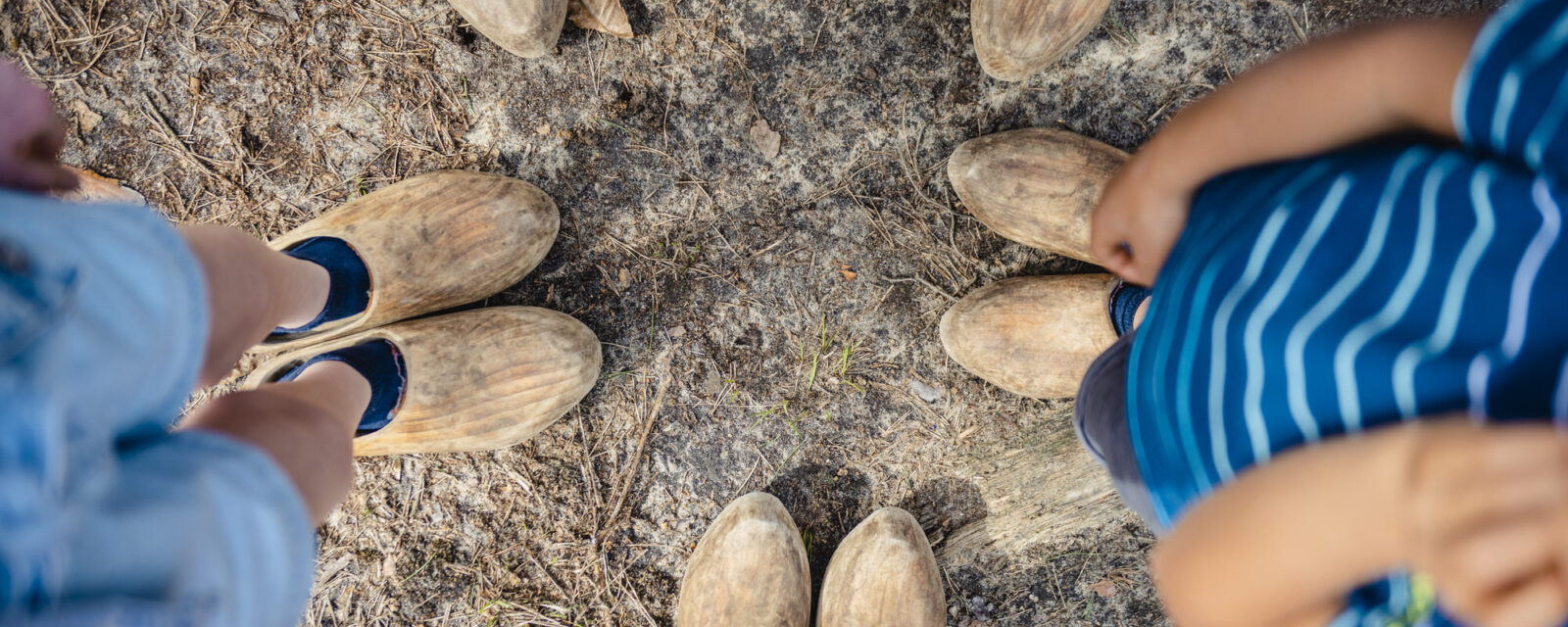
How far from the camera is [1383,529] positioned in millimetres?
500

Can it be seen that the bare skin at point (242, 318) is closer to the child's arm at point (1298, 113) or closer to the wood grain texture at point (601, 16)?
the wood grain texture at point (601, 16)

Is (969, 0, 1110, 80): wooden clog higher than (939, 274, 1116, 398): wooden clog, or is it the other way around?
(969, 0, 1110, 80): wooden clog

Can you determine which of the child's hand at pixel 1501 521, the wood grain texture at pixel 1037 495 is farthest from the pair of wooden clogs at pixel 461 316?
the child's hand at pixel 1501 521

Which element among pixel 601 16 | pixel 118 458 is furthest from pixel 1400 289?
pixel 601 16

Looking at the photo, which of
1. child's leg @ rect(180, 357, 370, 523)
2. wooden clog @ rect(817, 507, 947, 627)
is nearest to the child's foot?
wooden clog @ rect(817, 507, 947, 627)

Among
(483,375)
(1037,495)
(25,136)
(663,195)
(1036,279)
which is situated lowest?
(1037,495)

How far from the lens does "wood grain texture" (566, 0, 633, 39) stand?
152cm

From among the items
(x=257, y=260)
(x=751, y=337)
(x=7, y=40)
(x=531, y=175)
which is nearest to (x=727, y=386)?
(x=751, y=337)

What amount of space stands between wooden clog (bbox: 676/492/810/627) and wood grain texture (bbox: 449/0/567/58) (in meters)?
1.06

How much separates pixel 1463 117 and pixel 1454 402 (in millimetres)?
237

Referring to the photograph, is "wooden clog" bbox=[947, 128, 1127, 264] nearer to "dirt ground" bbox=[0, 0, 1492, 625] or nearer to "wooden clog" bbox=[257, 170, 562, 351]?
"dirt ground" bbox=[0, 0, 1492, 625]

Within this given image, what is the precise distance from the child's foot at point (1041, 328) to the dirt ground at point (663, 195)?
83 millimetres

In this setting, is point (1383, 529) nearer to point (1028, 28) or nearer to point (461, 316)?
point (1028, 28)

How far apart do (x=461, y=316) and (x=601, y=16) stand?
688 millimetres
